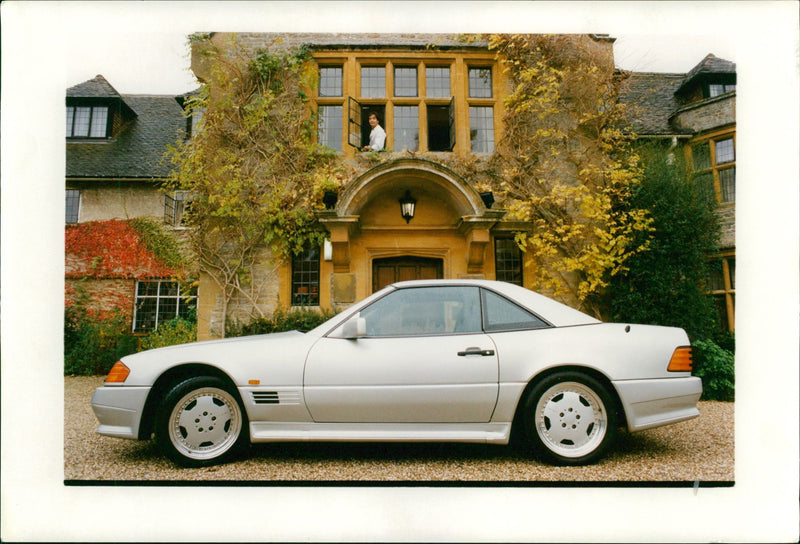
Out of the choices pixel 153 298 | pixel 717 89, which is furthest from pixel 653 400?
pixel 153 298

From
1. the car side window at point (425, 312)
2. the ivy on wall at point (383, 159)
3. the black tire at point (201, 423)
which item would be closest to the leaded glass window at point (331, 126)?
the ivy on wall at point (383, 159)

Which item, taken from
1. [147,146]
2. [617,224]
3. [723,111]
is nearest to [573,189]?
[617,224]

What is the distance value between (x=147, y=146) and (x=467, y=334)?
11.4 meters

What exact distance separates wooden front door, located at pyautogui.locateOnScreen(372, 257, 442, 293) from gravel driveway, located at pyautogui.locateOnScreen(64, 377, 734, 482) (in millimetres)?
3920

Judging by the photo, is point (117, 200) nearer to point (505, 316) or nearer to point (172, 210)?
point (172, 210)

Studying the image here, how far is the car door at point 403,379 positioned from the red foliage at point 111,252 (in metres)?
8.79

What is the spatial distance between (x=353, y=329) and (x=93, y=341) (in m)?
8.05

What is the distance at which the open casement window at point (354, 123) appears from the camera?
290 inches

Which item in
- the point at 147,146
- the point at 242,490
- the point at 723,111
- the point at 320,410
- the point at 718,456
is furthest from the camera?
the point at 147,146

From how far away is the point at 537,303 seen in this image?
3459 mm

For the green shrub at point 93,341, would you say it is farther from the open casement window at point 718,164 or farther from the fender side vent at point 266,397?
the open casement window at point 718,164

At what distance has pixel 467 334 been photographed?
3.30 m

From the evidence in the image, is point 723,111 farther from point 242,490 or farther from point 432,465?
point 242,490

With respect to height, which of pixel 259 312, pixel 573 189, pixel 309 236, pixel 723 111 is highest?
pixel 723 111
